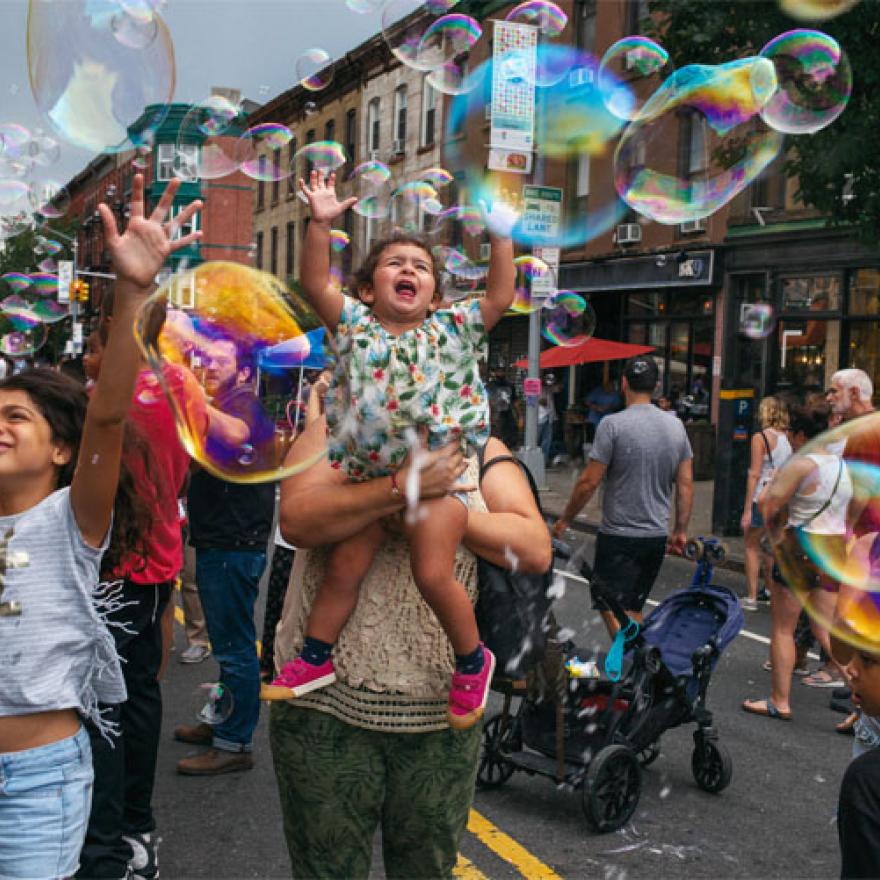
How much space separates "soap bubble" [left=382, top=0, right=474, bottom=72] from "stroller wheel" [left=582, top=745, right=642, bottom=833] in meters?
4.10

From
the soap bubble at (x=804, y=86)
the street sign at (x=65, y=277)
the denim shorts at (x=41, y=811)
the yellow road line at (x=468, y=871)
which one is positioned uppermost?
the street sign at (x=65, y=277)

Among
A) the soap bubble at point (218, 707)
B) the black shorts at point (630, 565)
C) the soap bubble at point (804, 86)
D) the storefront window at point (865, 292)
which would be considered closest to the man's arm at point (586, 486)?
the black shorts at point (630, 565)

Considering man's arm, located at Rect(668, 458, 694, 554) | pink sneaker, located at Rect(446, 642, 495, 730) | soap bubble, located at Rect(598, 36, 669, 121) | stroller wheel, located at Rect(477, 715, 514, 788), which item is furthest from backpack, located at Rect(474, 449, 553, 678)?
soap bubble, located at Rect(598, 36, 669, 121)

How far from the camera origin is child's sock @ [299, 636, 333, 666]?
2.21 metres

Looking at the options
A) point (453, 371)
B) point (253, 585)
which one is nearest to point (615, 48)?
point (253, 585)

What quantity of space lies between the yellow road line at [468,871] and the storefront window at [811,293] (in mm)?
14823

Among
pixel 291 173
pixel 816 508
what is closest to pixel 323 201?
pixel 816 508

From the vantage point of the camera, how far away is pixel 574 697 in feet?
14.4

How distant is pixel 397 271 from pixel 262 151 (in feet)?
15.9

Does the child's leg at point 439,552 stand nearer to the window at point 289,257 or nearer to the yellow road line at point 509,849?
the window at point 289,257

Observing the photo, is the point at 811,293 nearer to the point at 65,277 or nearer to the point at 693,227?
the point at 693,227

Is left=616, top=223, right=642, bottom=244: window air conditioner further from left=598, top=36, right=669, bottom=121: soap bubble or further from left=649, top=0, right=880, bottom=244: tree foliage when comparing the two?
left=598, top=36, right=669, bottom=121: soap bubble

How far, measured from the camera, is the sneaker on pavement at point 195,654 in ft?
21.1

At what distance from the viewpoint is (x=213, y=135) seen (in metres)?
5.89
